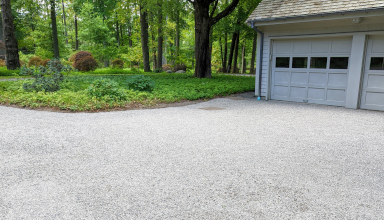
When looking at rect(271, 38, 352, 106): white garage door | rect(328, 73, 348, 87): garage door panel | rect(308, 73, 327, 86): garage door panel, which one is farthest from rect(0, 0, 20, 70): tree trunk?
rect(328, 73, 348, 87): garage door panel

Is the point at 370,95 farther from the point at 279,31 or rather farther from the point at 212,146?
the point at 212,146

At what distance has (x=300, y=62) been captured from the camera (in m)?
9.23

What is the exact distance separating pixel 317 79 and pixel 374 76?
A: 1608 millimetres

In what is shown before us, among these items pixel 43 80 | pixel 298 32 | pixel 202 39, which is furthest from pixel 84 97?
pixel 202 39

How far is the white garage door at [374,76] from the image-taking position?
25.2 ft

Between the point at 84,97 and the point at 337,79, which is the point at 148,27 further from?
the point at 337,79

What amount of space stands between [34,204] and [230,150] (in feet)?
9.19

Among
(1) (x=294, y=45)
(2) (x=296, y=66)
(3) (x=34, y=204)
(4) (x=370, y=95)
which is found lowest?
(3) (x=34, y=204)

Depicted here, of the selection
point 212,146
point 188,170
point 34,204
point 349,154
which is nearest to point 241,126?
point 212,146

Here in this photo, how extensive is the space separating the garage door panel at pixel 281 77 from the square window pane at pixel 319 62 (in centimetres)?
94

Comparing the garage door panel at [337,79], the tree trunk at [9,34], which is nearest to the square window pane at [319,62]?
the garage door panel at [337,79]

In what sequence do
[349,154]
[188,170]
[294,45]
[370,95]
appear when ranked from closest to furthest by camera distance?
[188,170] < [349,154] < [370,95] < [294,45]

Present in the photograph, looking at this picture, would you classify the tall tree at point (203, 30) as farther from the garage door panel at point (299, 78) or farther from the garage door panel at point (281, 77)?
the garage door panel at point (299, 78)

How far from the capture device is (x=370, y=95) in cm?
800
